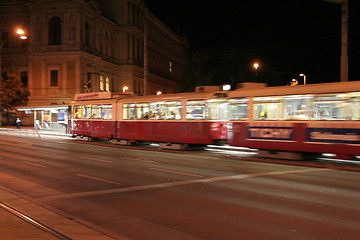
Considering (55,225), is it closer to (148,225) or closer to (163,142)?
(148,225)

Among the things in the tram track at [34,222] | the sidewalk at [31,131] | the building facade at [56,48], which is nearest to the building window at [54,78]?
the building facade at [56,48]

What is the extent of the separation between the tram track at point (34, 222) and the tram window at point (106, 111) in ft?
60.7

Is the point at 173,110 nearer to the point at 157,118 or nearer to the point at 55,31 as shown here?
the point at 157,118

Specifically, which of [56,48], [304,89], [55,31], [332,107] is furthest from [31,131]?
[332,107]

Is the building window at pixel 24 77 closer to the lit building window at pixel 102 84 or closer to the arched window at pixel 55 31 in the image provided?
the arched window at pixel 55 31

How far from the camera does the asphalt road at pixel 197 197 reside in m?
6.79

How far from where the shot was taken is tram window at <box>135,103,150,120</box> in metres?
23.7

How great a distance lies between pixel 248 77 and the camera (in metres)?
57.2

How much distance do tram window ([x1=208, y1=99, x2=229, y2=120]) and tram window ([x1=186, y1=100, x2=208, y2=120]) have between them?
1.03 feet

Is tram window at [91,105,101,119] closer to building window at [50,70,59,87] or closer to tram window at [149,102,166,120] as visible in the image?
tram window at [149,102,166,120]

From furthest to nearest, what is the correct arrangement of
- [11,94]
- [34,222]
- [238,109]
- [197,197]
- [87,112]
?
[11,94], [87,112], [238,109], [197,197], [34,222]

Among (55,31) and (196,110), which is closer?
(196,110)

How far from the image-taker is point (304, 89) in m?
16.2

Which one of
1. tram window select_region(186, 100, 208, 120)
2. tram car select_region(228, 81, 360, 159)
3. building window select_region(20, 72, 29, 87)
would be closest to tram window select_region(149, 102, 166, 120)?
tram window select_region(186, 100, 208, 120)
